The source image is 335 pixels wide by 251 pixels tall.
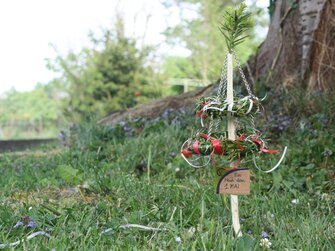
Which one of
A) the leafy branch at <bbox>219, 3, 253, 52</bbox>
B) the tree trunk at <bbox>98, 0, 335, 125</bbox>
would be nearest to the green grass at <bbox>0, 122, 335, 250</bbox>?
the leafy branch at <bbox>219, 3, 253, 52</bbox>

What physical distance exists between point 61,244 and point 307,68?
3916 mm

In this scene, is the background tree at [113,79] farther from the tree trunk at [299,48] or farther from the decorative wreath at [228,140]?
the decorative wreath at [228,140]

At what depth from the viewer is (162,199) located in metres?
2.70

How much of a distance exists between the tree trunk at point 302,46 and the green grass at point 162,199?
756mm

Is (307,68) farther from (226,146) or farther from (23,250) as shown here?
(23,250)

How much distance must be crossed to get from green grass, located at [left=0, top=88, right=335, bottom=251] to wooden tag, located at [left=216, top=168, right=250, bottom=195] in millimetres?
192

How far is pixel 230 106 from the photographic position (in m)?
1.80

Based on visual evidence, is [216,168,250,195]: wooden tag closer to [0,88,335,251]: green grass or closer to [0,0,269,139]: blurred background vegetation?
[0,88,335,251]: green grass

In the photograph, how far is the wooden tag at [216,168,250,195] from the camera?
1.85 m

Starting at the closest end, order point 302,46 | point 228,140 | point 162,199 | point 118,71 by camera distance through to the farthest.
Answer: point 228,140 → point 162,199 → point 302,46 → point 118,71

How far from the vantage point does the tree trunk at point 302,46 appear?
492cm

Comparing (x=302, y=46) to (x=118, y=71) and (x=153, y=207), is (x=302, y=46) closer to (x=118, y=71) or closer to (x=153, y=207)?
(x=153, y=207)

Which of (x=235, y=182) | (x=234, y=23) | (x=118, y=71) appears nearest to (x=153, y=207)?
(x=235, y=182)

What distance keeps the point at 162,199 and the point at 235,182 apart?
36.3 inches
